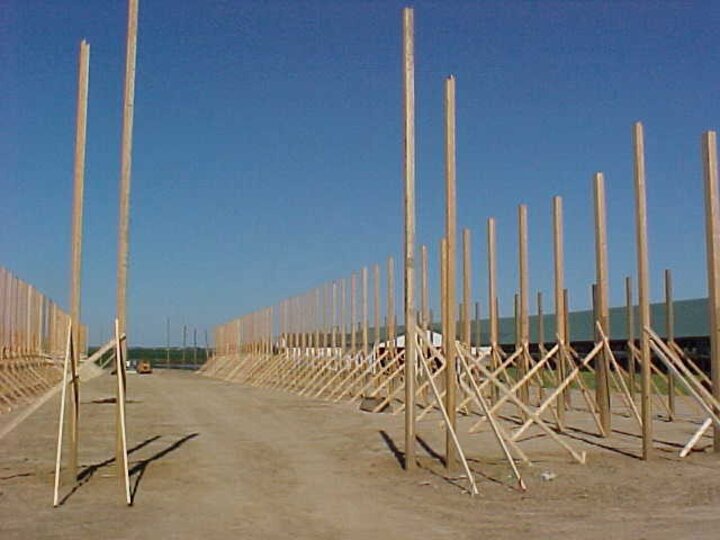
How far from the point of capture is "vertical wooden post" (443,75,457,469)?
10797 millimetres

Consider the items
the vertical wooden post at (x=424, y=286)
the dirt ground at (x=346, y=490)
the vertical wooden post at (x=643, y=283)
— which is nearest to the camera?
the dirt ground at (x=346, y=490)

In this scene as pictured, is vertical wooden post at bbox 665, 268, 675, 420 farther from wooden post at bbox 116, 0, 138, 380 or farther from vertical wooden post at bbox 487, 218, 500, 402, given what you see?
wooden post at bbox 116, 0, 138, 380

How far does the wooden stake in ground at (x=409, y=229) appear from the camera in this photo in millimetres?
10945

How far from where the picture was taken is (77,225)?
33.1 ft

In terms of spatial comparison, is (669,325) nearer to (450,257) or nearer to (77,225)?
(450,257)

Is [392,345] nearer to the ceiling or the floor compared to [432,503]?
nearer to the ceiling

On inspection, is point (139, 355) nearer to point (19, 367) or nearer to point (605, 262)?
point (19, 367)

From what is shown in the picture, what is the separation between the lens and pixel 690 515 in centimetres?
845

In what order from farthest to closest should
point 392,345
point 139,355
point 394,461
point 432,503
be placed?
point 139,355 → point 392,345 → point 394,461 → point 432,503

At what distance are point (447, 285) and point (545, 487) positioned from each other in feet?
8.11

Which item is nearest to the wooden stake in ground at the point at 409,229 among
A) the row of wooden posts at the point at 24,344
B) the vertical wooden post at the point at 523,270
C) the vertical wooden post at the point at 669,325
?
the vertical wooden post at the point at 523,270

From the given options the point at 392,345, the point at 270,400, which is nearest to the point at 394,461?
the point at 392,345

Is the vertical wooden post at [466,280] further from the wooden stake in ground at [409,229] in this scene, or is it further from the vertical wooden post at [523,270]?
the wooden stake in ground at [409,229]

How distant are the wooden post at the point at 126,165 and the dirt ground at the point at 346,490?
6.12ft
